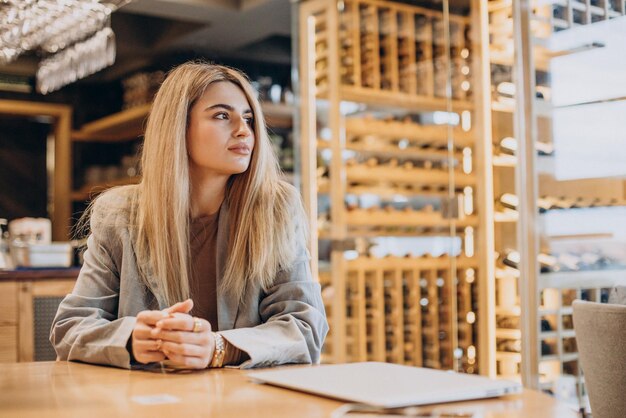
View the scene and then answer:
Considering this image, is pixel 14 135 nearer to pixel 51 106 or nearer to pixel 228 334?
pixel 51 106

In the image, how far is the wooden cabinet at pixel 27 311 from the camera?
12.0ft

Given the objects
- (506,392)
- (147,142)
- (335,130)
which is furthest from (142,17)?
(506,392)

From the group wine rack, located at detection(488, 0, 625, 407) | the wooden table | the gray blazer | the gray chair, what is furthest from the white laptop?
wine rack, located at detection(488, 0, 625, 407)

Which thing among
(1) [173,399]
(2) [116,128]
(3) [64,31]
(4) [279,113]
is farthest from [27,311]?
(2) [116,128]

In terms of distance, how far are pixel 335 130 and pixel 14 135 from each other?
153 inches

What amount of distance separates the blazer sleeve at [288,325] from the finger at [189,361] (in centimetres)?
7

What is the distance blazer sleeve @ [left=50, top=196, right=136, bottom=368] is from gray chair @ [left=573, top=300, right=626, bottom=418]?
3.96ft

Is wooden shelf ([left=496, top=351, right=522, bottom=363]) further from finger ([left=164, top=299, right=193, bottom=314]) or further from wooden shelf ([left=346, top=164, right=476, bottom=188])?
finger ([left=164, top=299, right=193, bottom=314])

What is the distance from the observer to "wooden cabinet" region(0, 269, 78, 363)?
3.64 metres

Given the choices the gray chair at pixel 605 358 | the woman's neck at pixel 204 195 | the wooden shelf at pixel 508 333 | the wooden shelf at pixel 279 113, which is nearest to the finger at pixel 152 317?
the woman's neck at pixel 204 195

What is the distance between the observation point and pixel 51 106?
23.3 feet

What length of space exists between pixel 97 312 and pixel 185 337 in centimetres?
32

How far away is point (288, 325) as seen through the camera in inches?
61.2

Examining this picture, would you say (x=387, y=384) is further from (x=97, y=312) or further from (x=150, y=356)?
(x=97, y=312)
